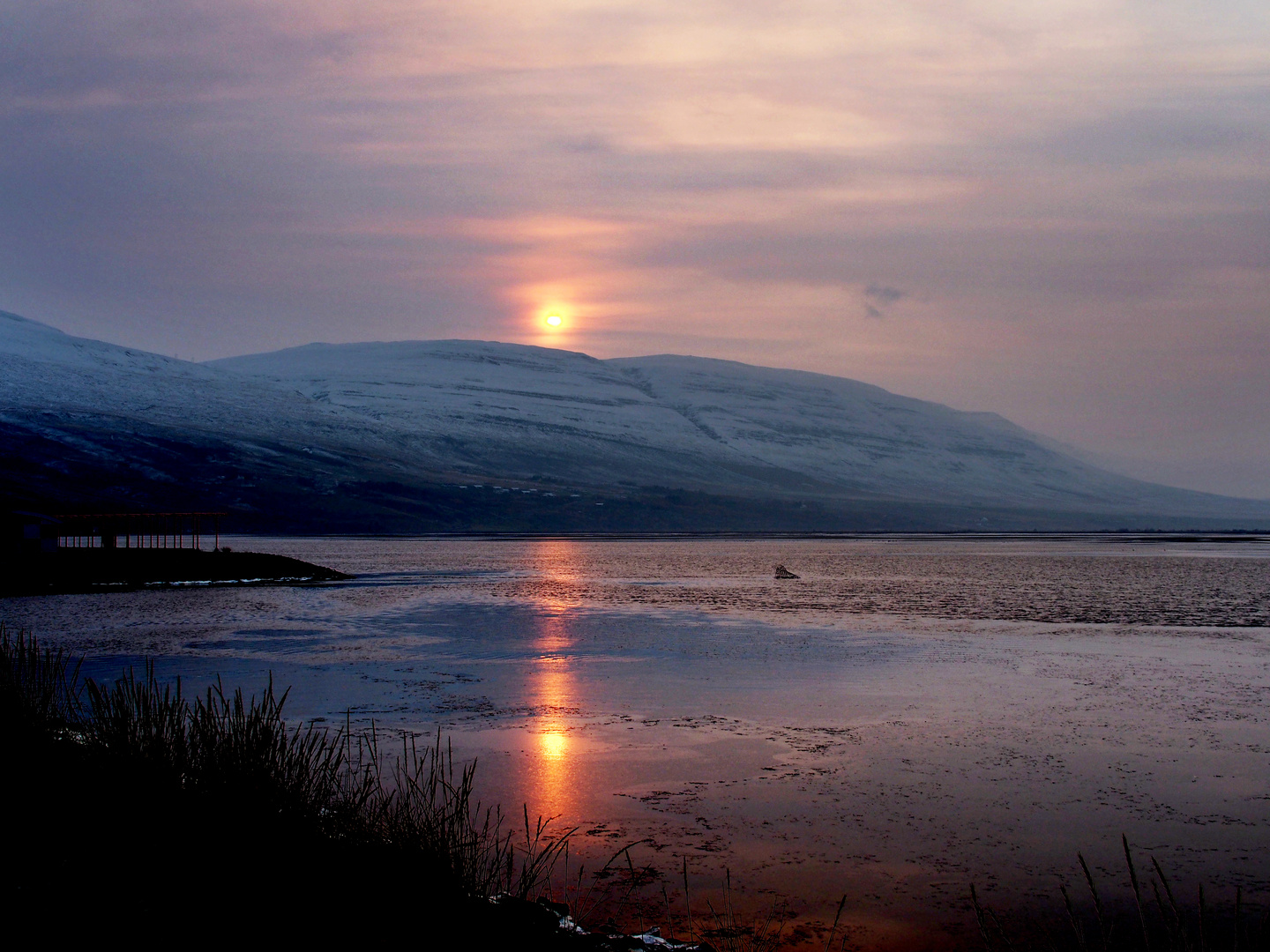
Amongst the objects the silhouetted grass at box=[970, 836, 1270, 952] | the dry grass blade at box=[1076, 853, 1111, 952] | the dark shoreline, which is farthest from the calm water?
the dark shoreline

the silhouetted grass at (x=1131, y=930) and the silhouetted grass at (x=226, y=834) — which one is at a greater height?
the silhouetted grass at (x=226, y=834)

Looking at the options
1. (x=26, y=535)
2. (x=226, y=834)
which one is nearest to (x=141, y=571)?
(x=26, y=535)

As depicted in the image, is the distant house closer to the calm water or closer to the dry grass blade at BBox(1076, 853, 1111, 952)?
the calm water

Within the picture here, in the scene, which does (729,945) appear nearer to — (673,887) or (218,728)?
(673,887)

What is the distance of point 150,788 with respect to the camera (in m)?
10.0

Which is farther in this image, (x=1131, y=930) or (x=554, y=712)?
(x=554, y=712)

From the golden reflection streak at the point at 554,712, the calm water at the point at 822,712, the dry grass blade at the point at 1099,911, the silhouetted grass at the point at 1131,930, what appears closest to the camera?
the dry grass blade at the point at 1099,911

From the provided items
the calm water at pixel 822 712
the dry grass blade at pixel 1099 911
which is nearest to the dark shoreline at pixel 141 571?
the calm water at pixel 822 712

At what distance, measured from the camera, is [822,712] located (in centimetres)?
1756

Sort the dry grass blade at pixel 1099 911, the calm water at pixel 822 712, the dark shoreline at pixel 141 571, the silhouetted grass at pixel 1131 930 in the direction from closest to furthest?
the dry grass blade at pixel 1099 911
the silhouetted grass at pixel 1131 930
the calm water at pixel 822 712
the dark shoreline at pixel 141 571

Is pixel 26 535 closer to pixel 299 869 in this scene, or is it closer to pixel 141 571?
pixel 141 571

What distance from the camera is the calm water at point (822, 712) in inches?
416

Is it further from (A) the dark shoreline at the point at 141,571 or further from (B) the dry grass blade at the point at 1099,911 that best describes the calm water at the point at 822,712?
(A) the dark shoreline at the point at 141,571

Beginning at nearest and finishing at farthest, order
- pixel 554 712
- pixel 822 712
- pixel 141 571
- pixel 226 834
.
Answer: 1. pixel 226 834
2. pixel 822 712
3. pixel 554 712
4. pixel 141 571
